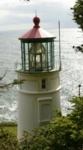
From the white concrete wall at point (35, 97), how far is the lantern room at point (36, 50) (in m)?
0.31

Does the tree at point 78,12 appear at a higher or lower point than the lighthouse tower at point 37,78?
higher

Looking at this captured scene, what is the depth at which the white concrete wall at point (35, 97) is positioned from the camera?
10.1 m

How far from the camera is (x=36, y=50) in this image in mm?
10055

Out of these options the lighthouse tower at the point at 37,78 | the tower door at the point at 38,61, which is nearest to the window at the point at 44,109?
the lighthouse tower at the point at 37,78

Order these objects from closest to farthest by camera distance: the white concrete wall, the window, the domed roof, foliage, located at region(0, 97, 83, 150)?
foliage, located at region(0, 97, 83, 150) → the domed roof → the white concrete wall → the window

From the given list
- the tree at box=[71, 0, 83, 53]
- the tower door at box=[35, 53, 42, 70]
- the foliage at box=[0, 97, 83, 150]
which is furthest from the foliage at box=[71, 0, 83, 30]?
the tower door at box=[35, 53, 42, 70]

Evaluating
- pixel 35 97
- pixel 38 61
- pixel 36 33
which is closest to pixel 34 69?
pixel 38 61

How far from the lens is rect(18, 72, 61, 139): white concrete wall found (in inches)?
399

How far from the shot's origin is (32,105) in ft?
33.7

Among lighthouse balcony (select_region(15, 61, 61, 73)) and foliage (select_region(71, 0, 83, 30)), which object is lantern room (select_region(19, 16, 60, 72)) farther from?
foliage (select_region(71, 0, 83, 30))

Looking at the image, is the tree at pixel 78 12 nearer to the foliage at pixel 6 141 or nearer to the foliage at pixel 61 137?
the foliage at pixel 61 137

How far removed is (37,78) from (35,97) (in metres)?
0.71

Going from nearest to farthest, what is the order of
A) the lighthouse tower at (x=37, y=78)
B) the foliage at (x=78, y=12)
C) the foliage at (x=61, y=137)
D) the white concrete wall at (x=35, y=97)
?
the foliage at (x=78, y=12), the foliage at (x=61, y=137), the lighthouse tower at (x=37, y=78), the white concrete wall at (x=35, y=97)

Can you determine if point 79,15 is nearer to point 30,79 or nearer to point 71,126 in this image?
point 71,126
